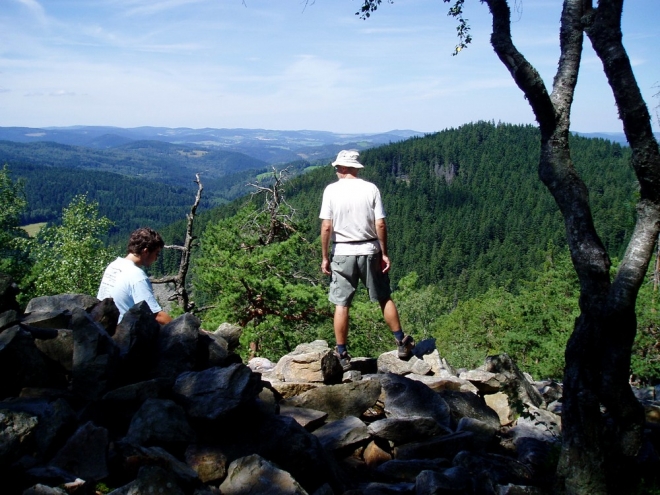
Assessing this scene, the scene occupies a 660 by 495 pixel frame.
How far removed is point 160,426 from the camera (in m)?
4.15

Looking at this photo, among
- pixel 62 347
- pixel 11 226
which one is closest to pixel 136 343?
pixel 62 347

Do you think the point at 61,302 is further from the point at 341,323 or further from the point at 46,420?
the point at 341,323

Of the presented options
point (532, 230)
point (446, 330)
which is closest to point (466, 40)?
point (446, 330)

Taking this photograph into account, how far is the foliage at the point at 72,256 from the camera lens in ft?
88.9

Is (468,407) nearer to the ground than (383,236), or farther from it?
nearer to the ground

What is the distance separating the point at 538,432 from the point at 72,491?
474 cm

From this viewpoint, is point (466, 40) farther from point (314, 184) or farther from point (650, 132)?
point (314, 184)

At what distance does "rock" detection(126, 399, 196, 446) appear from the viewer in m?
4.07

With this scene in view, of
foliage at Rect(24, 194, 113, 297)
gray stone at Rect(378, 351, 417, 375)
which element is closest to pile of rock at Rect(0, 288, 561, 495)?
gray stone at Rect(378, 351, 417, 375)

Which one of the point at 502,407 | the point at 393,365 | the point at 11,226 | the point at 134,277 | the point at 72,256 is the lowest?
the point at 72,256

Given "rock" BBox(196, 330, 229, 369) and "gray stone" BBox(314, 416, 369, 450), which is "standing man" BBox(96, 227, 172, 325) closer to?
"rock" BBox(196, 330, 229, 369)

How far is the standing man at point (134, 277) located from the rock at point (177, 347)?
30 cm

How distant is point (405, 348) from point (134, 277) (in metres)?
3.92

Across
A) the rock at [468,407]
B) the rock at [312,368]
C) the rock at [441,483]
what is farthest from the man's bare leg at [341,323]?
the rock at [441,483]
